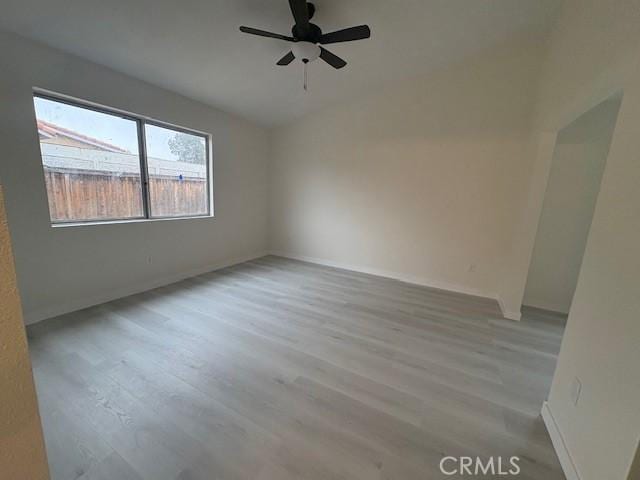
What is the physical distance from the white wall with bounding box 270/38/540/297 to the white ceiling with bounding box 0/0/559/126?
14.7 inches

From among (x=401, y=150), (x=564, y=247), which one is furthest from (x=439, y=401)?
(x=401, y=150)

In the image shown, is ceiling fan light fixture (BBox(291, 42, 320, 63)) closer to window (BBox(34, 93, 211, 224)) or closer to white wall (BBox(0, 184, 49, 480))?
window (BBox(34, 93, 211, 224))

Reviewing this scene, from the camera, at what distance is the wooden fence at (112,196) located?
8.16ft

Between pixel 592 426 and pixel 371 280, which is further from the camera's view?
pixel 371 280

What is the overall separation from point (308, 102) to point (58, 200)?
328 centimetres

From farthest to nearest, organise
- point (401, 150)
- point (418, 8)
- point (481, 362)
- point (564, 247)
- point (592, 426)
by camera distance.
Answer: point (401, 150) → point (564, 247) → point (418, 8) → point (481, 362) → point (592, 426)

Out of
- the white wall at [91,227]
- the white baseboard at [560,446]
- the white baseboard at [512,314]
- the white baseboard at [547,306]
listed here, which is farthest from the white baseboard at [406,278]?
the white baseboard at [560,446]

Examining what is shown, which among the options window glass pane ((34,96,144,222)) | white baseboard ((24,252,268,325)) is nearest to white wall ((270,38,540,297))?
white baseboard ((24,252,268,325))

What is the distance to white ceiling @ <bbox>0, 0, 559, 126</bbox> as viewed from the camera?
2.00 meters

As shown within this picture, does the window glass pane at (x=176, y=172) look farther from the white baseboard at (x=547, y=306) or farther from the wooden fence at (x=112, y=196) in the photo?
the white baseboard at (x=547, y=306)

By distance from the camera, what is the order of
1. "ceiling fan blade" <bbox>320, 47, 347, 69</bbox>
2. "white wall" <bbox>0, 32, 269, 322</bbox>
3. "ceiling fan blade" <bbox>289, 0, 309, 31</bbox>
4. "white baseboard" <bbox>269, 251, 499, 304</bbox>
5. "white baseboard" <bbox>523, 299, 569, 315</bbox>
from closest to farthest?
"ceiling fan blade" <bbox>289, 0, 309, 31</bbox> < "white wall" <bbox>0, 32, 269, 322</bbox> < "ceiling fan blade" <bbox>320, 47, 347, 69</bbox> < "white baseboard" <bbox>523, 299, 569, 315</bbox> < "white baseboard" <bbox>269, 251, 499, 304</bbox>

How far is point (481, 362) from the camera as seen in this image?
2.04m

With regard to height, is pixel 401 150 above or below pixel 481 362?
above

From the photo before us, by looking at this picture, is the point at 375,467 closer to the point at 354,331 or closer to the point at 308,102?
the point at 354,331
